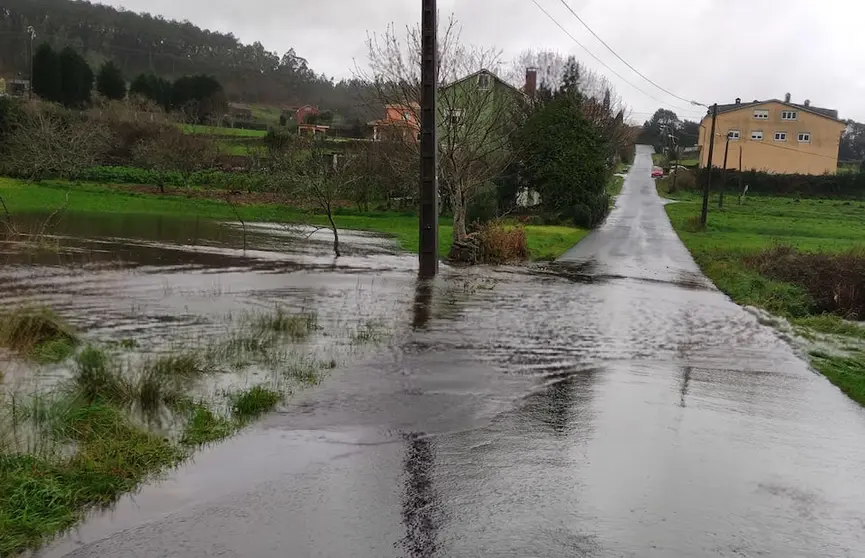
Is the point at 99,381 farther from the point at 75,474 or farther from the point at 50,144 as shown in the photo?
the point at 50,144

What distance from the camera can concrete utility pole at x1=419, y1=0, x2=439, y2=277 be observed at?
62.0 ft

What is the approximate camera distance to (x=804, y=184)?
240ft

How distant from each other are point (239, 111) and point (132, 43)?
15.3 metres

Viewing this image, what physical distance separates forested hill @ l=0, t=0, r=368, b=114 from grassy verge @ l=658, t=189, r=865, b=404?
129 ft

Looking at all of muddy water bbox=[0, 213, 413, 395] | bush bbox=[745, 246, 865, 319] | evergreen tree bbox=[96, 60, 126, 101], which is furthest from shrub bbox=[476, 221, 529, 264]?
evergreen tree bbox=[96, 60, 126, 101]

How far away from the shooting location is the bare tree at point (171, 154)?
47.3m

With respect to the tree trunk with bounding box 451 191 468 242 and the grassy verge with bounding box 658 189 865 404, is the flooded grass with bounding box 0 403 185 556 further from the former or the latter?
the tree trunk with bounding box 451 191 468 242

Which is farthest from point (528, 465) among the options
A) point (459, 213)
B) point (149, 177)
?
point (149, 177)

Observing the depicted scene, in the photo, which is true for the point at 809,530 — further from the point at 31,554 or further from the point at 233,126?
the point at 233,126

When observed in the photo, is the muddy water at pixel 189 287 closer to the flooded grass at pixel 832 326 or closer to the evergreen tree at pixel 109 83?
the flooded grass at pixel 832 326

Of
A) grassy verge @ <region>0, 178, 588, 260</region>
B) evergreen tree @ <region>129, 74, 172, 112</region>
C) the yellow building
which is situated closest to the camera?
grassy verge @ <region>0, 178, 588, 260</region>

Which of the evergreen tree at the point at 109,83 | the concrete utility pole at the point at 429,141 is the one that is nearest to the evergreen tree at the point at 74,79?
the evergreen tree at the point at 109,83

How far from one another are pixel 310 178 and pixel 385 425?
18.4m

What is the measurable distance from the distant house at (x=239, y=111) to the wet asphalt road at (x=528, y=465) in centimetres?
5933
